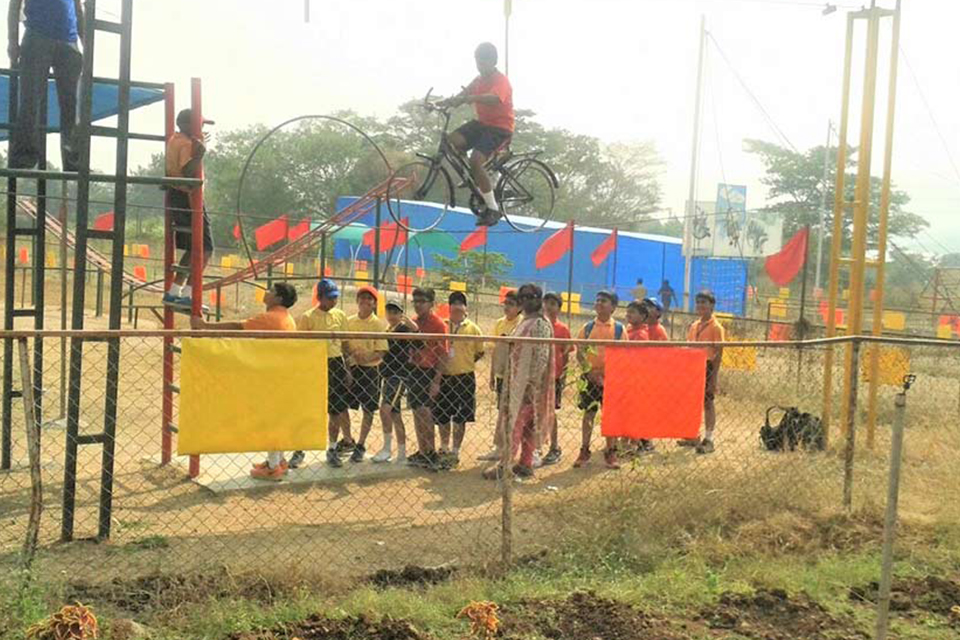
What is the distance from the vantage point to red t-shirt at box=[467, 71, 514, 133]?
8.23m

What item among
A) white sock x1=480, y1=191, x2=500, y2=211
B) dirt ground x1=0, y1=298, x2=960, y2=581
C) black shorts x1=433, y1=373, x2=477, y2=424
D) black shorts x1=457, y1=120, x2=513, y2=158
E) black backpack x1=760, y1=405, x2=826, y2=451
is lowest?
dirt ground x1=0, y1=298, x2=960, y2=581

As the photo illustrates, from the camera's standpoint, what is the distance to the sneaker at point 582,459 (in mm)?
8812

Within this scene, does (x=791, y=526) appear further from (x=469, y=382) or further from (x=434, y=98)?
(x=434, y=98)

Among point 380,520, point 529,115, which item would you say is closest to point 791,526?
point 380,520

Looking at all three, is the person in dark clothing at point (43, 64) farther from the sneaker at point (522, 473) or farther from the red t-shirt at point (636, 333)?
the red t-shirt at point (636, 333)

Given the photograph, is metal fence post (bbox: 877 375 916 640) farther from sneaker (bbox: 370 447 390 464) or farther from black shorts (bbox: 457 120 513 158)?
black shorts (bbox: 457 120 513 158)

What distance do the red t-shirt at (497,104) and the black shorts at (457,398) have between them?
7.84 feet

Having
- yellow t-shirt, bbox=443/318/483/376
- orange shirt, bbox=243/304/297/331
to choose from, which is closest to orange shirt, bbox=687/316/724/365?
yellow t-shirt, bbox=443/318/483/376

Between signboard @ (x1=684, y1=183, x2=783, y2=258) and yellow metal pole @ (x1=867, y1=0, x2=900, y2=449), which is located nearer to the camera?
yellow metal pole @ (x1=867, y1=0, x2=900, y2=449)

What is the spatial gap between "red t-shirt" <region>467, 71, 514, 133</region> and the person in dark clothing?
3303 millimetres

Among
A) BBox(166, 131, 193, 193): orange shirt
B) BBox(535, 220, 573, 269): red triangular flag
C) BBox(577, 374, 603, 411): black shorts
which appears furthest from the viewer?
BBox(535, 220, 573, 269): red triangular flag

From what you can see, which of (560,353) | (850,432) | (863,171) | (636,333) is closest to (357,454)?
(560,353)

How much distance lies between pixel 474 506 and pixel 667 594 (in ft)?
7.63

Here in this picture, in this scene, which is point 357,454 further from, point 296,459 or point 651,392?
point 651,392
